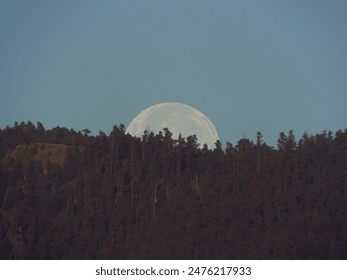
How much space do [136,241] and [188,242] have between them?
44.7 ft

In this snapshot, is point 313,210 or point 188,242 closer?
point 188,242

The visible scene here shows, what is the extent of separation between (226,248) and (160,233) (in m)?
16.5

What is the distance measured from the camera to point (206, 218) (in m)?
186

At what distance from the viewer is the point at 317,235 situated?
177875 mm

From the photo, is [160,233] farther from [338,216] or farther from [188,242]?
[338,216]

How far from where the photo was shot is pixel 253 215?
188625 mm

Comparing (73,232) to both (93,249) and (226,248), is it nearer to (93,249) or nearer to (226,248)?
(93,249)
